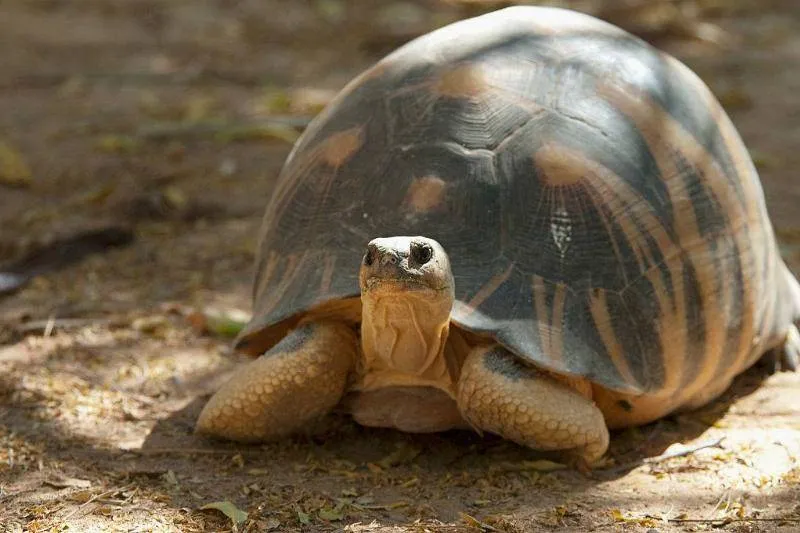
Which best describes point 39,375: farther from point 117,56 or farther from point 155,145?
point 117,56

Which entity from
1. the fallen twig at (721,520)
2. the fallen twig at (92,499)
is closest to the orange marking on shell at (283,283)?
the fallen twig at (92,499)

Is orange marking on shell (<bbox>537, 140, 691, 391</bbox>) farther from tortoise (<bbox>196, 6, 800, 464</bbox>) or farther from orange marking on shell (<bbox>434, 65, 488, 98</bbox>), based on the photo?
orange marking on shell (<bbox>434, 65, 488, 98</bbox>)

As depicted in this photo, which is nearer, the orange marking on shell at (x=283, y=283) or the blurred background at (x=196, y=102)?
the orange marking on shell at (x=283, y=283)

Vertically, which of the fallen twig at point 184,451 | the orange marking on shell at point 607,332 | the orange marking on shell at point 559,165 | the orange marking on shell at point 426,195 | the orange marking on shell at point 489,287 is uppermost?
the orange marking on shell at point 559,165

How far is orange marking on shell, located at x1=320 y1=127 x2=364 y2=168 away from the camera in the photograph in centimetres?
340

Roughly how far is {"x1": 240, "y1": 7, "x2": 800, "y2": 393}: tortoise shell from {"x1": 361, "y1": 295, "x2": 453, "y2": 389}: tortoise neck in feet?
0.29

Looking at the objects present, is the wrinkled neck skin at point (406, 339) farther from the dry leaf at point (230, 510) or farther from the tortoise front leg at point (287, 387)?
the dry leaf at point (230, 510)

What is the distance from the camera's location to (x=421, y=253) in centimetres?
283

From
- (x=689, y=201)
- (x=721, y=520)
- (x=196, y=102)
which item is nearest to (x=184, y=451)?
(x=721, y=520)

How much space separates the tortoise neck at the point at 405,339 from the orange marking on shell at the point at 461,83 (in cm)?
67

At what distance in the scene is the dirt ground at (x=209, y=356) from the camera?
289cm

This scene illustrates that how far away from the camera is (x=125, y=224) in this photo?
5.46 meters

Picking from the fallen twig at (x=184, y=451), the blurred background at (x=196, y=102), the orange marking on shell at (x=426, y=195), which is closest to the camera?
the orange marking on shell at (x=426, y=195)

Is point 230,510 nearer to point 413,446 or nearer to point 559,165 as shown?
point 413,446
